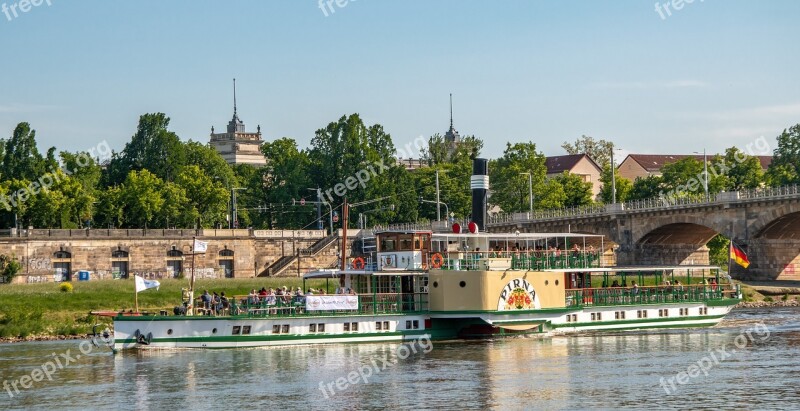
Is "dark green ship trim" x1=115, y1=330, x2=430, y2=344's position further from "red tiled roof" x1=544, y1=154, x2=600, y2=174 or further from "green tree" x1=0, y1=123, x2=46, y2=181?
"red tiled roof" x1=544, y1=154, x2=600, y2=174

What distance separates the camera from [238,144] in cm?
18288

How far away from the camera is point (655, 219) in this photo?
113m

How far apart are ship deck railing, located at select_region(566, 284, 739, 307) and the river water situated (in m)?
2.63

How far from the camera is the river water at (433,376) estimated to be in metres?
41.0

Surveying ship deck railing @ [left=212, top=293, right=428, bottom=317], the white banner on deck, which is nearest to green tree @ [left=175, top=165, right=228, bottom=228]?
ship deck railing @ [left=212, top=293, right=428, bottom=317]

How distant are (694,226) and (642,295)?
173 feet

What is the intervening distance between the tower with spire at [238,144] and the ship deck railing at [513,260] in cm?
11933

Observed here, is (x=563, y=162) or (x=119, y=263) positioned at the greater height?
(x=563, y=162)

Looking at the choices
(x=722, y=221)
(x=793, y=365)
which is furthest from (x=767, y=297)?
(x=793, y=365)

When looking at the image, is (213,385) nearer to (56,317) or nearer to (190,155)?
(56,317)

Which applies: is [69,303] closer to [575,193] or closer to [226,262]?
[226,262]

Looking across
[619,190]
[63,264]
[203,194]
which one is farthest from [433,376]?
[619,190]

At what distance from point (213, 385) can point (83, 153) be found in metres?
85.8

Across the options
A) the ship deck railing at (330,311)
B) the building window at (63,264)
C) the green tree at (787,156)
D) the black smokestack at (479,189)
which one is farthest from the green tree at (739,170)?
the ship deck railing at (330,311)
